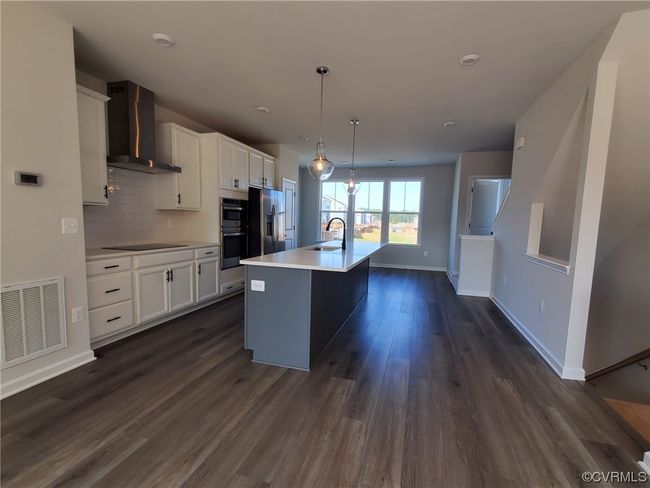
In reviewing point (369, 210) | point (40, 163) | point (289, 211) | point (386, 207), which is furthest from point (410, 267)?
point (40, 163)

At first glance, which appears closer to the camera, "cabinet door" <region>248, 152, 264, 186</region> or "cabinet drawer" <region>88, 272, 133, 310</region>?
"cabinet drawer" <region>88, 272, 133, 310</region>

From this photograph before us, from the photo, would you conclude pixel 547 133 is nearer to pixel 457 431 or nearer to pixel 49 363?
pixel 457 431

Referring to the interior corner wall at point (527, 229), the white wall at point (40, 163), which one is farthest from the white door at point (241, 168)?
the interior corner wall at point (527, 229)

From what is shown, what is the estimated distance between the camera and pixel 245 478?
4.50 feet

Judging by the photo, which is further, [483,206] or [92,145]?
[483,206]

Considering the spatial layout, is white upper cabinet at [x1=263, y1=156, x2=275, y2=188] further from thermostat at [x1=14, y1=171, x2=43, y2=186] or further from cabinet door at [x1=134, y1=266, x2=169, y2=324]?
thermostat at [x1=14, y1=171, x2=43, y2=186]

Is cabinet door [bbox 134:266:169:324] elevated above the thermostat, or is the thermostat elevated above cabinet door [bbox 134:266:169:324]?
the thermostat

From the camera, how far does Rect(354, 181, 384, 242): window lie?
7664mm

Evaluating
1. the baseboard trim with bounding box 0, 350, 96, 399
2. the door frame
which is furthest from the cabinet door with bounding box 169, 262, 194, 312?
the door frame

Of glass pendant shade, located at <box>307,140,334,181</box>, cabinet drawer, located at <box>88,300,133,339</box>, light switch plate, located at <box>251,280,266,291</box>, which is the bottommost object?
cabinet drawer, located at <box>88,300,133,339</box>

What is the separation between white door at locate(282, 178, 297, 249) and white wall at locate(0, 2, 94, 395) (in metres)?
3.56

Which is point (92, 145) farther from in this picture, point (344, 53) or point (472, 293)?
point (472, 293)

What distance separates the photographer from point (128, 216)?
11.3 ft

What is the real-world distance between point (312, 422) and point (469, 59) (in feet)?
10.00
